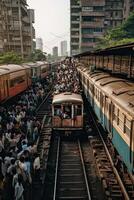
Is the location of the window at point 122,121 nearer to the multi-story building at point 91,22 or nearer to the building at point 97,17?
the building at point 97,17

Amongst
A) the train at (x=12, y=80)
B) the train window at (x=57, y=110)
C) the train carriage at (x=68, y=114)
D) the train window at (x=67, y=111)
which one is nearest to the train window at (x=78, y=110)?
the train carriage at (x=68, y=114)

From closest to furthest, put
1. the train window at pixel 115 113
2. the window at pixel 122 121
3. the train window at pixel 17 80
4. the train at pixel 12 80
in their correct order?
1. the window at pixel 122 121
2. the train window at pixel 115 113
3. the train at pixel 12 80
4. the train window at pixel 17 80

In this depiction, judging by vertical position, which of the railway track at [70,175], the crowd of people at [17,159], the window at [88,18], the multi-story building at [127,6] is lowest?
the railway track at [70,175]

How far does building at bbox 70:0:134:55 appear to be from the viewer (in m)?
97.3

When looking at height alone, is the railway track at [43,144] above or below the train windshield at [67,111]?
below

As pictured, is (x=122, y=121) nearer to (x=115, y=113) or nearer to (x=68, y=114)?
(x=115, y=113)

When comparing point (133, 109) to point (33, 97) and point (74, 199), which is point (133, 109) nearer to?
point (74, 199)

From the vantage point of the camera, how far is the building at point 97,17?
3831 inches

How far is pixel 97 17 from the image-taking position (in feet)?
320

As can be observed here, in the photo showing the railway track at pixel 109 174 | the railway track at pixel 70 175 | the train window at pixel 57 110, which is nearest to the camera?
the railway track at pixel 109 174

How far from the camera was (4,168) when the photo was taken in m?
10.9

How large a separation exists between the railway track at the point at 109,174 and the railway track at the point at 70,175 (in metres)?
0.74

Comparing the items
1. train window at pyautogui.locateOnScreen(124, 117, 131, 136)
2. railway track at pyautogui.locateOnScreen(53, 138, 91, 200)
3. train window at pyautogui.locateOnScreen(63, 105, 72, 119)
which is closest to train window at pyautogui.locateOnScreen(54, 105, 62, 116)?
train window at pyautogui.locateOnScreen(63, 105, 72, 119)

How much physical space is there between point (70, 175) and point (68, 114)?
5245 mm
